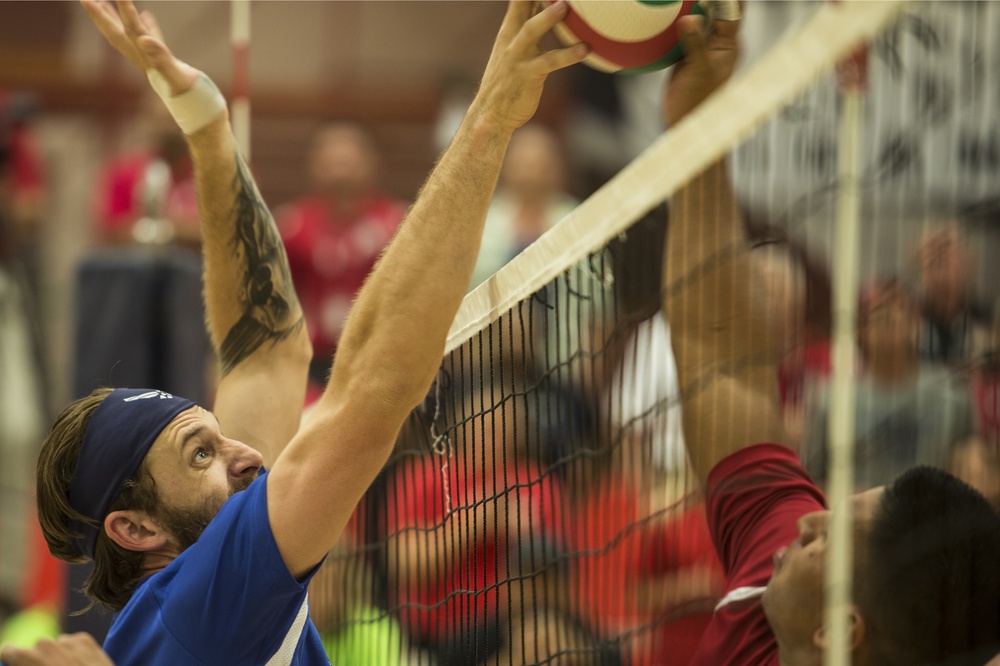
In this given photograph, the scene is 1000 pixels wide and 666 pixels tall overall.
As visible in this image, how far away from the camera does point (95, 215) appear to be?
9727 mm

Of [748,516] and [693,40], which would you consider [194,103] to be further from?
[748,516]

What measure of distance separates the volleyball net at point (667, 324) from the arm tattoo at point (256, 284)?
48 centimetres

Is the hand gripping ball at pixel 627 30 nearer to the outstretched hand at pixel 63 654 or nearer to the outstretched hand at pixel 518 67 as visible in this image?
the outstretched hand at pixel 518 67

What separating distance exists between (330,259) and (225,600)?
524 cm

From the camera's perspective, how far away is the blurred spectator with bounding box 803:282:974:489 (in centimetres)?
250

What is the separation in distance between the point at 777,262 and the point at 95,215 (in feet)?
20.8

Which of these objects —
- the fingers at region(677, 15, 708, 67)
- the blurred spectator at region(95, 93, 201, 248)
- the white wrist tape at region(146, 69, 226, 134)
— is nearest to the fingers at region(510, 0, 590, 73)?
the fingers at region(677, 15, 708, 67)

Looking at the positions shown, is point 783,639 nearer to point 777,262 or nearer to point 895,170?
point 895,170

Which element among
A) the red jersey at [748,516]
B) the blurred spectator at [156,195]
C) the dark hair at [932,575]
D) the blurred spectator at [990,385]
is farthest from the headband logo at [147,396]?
the blurred spectator at [156,195]

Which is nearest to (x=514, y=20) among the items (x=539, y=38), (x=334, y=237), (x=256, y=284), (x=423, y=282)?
(x=539, y=38)

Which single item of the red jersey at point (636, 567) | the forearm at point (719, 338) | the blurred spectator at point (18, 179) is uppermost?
the forearm at point (719, 338)

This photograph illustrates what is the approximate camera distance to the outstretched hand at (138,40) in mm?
3473

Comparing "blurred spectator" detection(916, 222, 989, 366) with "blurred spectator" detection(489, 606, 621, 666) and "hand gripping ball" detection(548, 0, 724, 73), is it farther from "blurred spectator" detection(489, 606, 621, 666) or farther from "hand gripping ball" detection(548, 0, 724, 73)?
"blurred spectator" detection(489, 606, 621, 666)

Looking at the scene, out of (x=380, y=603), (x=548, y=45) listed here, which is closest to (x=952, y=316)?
(x=380, y=603)
